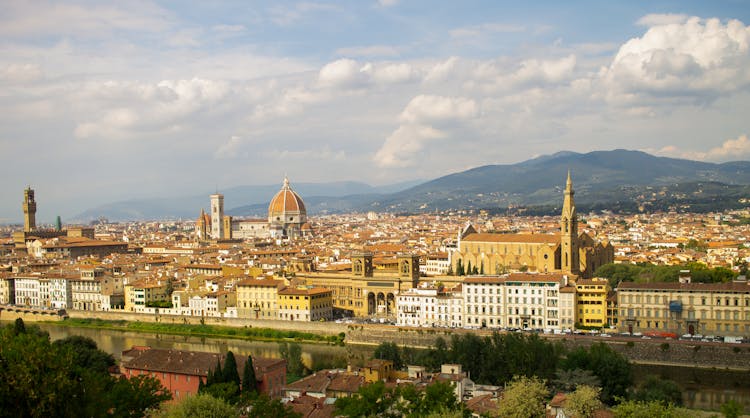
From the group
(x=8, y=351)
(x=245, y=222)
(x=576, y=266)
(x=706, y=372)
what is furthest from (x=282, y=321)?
(x=245, y=222)

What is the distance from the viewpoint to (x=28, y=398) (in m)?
13.8

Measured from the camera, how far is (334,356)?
1312 inches

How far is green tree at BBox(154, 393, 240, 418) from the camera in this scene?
1658cm

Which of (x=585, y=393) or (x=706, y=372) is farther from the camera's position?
(x=706, y=372)

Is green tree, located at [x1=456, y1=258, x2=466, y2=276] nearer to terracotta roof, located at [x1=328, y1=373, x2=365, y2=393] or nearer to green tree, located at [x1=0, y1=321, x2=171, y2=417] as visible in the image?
terracotta roof, located at [x1=328, y1=373, x2=365, y2=393]

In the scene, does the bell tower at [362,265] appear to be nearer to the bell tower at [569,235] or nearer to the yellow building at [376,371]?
the bell tower at [569,235]

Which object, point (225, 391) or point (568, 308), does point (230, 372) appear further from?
point (568, 308)

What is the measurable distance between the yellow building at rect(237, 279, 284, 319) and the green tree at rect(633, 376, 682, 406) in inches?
793

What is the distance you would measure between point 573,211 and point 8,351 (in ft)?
112

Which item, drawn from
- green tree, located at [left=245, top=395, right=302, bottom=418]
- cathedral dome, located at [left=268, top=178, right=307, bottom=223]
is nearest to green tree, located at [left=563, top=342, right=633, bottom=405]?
green tree, located at [left=245, top=395, right=302, bottom=418]

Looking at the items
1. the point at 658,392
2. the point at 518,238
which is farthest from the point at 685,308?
the point at 518,238

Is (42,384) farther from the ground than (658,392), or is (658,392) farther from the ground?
(42,384)

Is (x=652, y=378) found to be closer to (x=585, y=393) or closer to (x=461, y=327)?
(x=585, y=393)

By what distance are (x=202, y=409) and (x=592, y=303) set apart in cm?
2194
